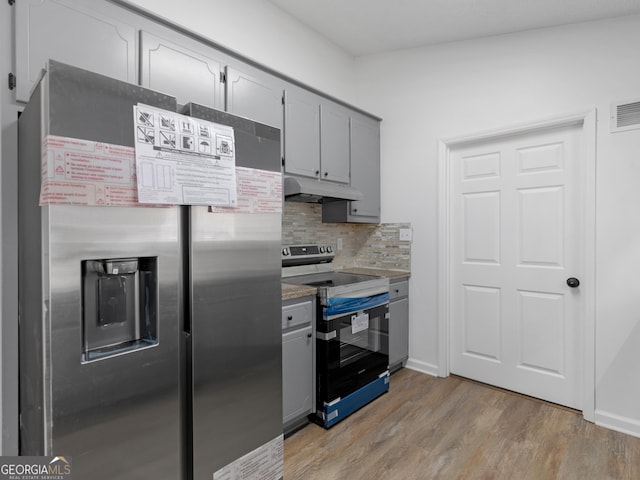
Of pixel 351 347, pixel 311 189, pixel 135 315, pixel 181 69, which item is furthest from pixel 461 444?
pixel 181 69

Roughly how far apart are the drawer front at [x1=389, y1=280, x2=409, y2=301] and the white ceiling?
2.06 metres

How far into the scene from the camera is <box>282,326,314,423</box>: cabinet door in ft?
7.02

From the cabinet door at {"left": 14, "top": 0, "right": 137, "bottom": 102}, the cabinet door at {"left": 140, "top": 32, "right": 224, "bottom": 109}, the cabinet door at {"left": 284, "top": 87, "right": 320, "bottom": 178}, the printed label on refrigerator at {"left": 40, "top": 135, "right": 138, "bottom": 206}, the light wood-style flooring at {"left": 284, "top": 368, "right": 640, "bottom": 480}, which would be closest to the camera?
the printed label on refrigerator at {"left": 40, "top": 135, "right": 138, "bottom": 206}

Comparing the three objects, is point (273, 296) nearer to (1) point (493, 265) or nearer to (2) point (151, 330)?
(2) point (151, 330)

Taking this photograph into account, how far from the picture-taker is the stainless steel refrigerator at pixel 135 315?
1.06 metres

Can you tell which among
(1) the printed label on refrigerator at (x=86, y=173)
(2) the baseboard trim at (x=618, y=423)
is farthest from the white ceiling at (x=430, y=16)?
(2) the baseboard trim at (x=618, y=423)

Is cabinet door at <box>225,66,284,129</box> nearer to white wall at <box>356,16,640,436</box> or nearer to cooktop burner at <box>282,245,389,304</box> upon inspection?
cooktop burner at <box>282,245,389,304</box>

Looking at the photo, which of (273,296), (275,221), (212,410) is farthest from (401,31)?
(212,410)

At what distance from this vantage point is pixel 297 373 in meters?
2.22

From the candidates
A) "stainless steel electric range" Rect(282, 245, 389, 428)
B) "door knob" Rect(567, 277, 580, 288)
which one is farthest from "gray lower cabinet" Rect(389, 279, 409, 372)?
"door knob" Rect(567, 277, 580, 288)

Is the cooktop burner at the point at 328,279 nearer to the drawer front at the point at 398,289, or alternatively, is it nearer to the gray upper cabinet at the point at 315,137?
the drawer front at the point at 398,289

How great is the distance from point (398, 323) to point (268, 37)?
2530mm

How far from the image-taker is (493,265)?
9.62 ft

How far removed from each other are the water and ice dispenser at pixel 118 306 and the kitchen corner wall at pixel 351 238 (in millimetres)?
1695
